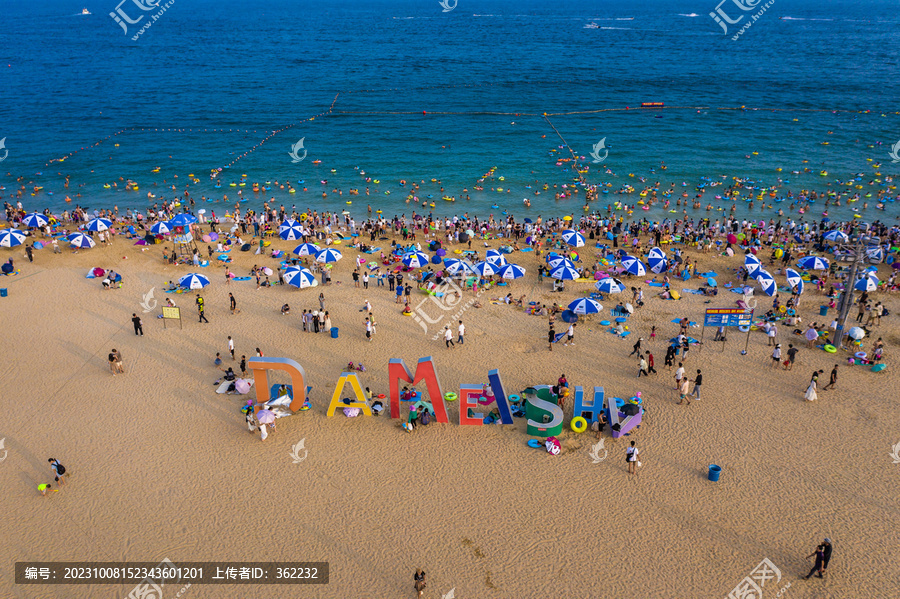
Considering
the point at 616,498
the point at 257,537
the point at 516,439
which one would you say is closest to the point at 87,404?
the point at 257,537

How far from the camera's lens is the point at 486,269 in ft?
113

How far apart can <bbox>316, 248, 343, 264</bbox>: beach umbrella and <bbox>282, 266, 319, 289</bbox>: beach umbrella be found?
2.09 m

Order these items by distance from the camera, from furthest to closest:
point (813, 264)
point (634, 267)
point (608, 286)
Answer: point (634, 267) → point (813, 264) → point (608, 286)

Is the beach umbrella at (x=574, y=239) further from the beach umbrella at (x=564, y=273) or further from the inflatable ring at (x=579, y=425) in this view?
the inflatable ring at (x=579, y=425)

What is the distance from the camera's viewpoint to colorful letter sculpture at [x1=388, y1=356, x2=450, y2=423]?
22469 millimetres

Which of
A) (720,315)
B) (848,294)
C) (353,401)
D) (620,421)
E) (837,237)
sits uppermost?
(848,294)

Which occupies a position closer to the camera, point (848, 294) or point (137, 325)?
point (848, 294)

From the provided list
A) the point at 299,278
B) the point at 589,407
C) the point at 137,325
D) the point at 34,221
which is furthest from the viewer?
the point at 34,221

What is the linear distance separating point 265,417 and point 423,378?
6488 millimetres

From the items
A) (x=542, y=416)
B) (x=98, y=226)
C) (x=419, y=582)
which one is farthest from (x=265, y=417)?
(x=98, y=226)

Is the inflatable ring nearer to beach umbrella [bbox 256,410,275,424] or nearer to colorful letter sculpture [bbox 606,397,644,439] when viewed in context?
colorful letter sculpture [bbox 606,397,644,439]

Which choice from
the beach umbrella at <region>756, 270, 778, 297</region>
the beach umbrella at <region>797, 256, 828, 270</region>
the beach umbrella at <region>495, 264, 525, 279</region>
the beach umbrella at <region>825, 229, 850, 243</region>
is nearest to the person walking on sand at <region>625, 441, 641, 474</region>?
the beach umbrella at <region>495, 264, 525, 279</region>

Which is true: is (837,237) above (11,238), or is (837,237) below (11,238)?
above

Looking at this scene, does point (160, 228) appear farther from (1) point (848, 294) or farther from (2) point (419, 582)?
(1) point (848, 294)
